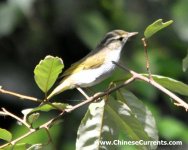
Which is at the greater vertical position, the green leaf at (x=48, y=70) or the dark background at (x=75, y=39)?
the dark background at (x=75, y=39)

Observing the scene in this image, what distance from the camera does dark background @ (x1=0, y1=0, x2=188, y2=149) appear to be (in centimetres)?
333

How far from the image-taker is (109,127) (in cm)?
149

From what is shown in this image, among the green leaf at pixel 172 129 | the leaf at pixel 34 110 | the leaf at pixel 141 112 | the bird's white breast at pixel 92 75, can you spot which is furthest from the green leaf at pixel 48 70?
the green leaf at pixel 172 129

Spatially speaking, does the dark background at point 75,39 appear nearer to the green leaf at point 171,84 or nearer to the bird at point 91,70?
the bird at point 91,70

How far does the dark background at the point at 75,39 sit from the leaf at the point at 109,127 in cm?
172

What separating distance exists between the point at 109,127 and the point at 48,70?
21 cm

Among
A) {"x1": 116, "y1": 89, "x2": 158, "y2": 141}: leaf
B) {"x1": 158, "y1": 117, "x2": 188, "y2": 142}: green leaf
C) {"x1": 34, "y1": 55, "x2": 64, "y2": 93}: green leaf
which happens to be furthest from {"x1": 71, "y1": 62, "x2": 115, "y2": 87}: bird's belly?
{"x1": 158, "y1": 117, "x2": 188, "y2": 142}: green leaf

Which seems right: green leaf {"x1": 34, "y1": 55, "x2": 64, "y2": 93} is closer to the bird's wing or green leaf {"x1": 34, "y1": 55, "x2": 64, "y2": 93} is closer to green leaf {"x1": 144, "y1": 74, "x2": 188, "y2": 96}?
green leaf {"x1": 144, "y1": 74, "x2": 188, "y2": 96}

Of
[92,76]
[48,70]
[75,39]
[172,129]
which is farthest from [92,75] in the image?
[75,39]

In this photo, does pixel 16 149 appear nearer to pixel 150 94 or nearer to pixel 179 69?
pixel 150 94

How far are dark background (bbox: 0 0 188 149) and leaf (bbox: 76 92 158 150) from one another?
67.6 inches

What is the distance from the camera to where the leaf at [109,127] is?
1.45 m

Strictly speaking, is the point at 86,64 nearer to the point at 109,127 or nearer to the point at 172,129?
the point at 109,127

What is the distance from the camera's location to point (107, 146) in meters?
1.48
